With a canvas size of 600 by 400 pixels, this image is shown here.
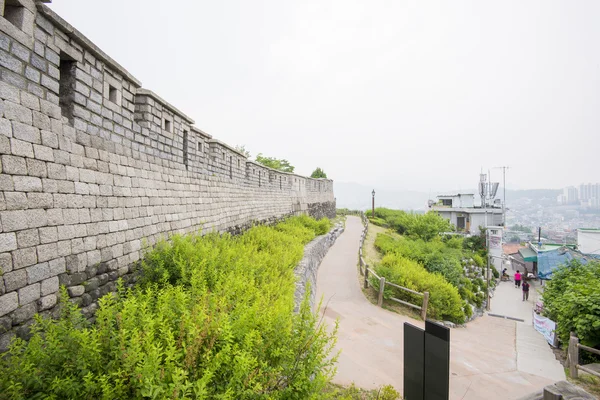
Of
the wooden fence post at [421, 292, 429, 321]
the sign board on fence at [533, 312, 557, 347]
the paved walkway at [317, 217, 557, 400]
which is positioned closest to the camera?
the paved walkway at [317, 217, 557, 400]

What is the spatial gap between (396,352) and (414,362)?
407 centimetres

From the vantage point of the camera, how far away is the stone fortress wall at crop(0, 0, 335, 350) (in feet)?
10.4

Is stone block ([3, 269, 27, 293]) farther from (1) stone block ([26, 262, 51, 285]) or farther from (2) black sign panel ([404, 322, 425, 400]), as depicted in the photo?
(2) black sign panel ([404, 322, 425, 400])

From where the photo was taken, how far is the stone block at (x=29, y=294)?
3.20m

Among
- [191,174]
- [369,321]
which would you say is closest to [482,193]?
[369,321]

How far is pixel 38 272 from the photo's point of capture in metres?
3.42

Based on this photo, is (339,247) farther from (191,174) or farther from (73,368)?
(73,368)

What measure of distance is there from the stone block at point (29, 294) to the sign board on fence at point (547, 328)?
12417 mm

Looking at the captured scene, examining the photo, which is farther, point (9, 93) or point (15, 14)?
point (15, 14)

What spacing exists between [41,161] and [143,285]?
240cm

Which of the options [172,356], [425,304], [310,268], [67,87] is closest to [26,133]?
[67,87]

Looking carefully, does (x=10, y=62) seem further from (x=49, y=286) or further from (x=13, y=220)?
(x=49, y=286)

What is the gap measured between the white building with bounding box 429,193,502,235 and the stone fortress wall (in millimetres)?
41910

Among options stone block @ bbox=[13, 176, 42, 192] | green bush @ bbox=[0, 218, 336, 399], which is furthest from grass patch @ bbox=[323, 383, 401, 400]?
stone block @ bbox=[13, 176, 42, 192]
